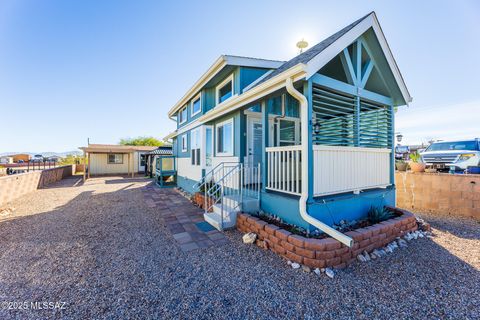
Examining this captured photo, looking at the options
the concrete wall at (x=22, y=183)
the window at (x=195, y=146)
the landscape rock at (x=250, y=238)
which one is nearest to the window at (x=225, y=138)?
the window at (x=195, y=146)

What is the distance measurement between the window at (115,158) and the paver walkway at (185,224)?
14.5 metres

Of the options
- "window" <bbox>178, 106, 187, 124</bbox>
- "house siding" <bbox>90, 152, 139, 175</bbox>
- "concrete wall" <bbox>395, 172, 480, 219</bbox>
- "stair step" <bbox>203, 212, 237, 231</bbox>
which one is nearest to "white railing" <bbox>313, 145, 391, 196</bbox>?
"stair step" <bbox>203, 212, 237, 231</bbox>

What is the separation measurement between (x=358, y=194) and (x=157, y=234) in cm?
468

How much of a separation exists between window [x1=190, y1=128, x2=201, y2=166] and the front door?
9.69ft

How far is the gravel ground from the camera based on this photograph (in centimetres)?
213

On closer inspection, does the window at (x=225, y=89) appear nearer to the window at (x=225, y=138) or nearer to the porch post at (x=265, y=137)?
the window at (x=225, y=138)

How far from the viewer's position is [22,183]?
876cm

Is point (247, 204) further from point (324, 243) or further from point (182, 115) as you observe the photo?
point (182, 115)

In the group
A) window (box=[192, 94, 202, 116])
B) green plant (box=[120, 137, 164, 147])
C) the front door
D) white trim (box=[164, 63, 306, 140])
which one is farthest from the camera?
green plant (box=[120, 137, 164, 147])

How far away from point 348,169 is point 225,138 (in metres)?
3.97

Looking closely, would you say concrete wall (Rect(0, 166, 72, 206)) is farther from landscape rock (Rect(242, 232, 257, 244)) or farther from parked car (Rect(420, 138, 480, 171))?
parked car (Rect(420, 138, 480, 171))

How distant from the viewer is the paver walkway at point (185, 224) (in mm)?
3947

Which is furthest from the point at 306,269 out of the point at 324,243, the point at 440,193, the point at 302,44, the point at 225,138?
the point at 302,44

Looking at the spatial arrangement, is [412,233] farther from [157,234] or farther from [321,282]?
[157,234]
